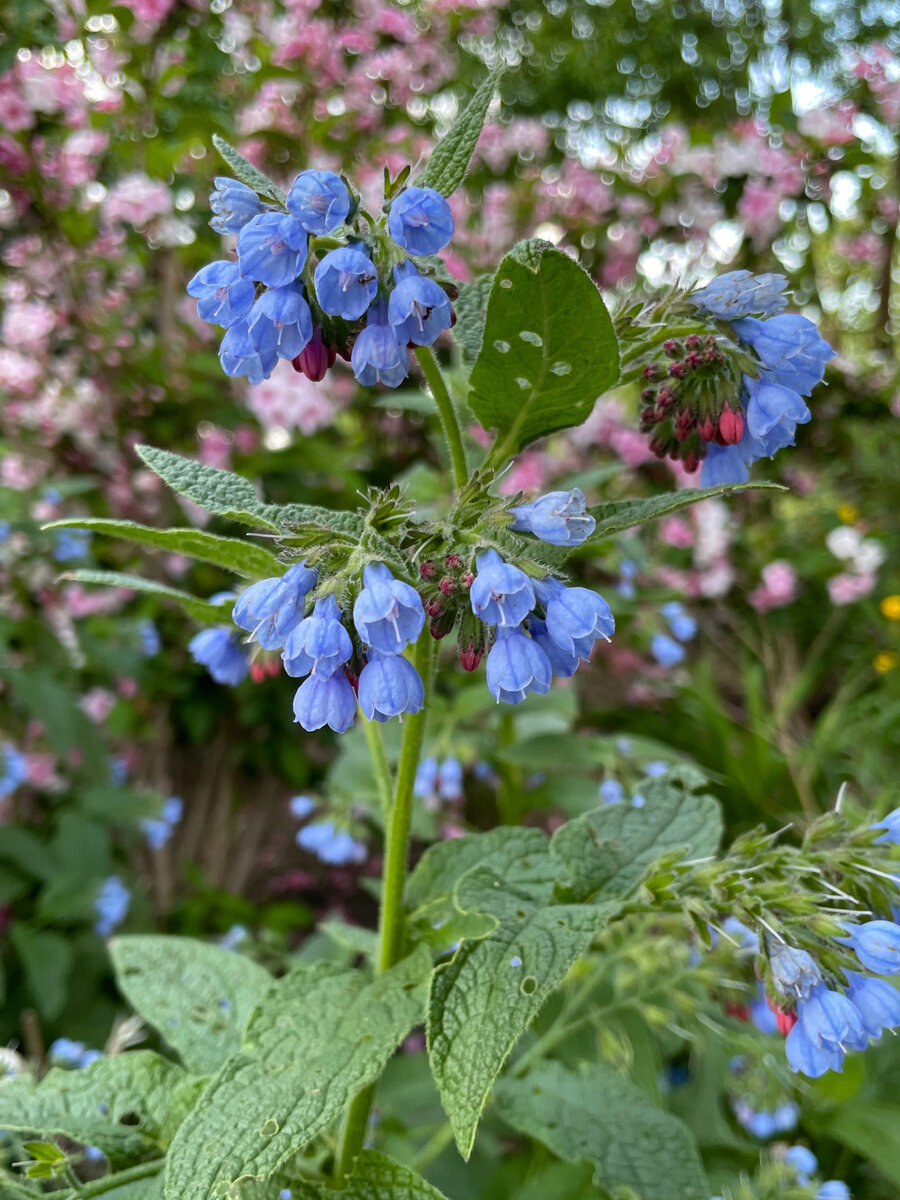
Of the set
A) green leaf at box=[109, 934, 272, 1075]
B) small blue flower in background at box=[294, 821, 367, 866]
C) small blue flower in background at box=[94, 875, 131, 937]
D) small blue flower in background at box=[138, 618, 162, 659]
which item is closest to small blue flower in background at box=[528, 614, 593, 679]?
green leaf at box=[109, 934, 272, 1075]

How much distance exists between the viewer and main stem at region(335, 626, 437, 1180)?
86 cm

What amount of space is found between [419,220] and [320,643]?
13.5 inches

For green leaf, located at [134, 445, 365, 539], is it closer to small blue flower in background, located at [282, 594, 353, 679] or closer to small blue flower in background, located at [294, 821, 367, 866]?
small blue flower in background, located at [282, 594, 353, 679]

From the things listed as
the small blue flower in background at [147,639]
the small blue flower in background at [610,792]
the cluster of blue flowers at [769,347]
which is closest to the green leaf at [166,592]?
the cluster of blue flowers at [769,347]

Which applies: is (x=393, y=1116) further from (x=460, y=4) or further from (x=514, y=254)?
(x=460, y=4)

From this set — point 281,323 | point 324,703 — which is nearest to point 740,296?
point 281,323

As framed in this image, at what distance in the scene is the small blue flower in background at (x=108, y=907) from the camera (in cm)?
216

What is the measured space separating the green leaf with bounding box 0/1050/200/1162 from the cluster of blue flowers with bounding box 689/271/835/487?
35.0 inches

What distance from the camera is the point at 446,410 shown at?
2.74 ft

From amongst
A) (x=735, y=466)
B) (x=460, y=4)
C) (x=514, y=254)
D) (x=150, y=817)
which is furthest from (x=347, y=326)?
(x=460, y=4)

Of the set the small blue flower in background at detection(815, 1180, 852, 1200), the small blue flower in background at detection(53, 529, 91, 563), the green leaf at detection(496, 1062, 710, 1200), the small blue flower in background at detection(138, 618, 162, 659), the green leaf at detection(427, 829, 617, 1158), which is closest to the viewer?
the green leaf at detection(427, 829, 617, 1158)

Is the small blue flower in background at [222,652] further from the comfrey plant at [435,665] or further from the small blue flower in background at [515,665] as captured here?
the small blue flower in background at [515,665]

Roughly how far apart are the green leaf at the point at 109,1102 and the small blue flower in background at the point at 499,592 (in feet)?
2.05

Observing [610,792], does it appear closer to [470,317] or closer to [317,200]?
[470,317]
